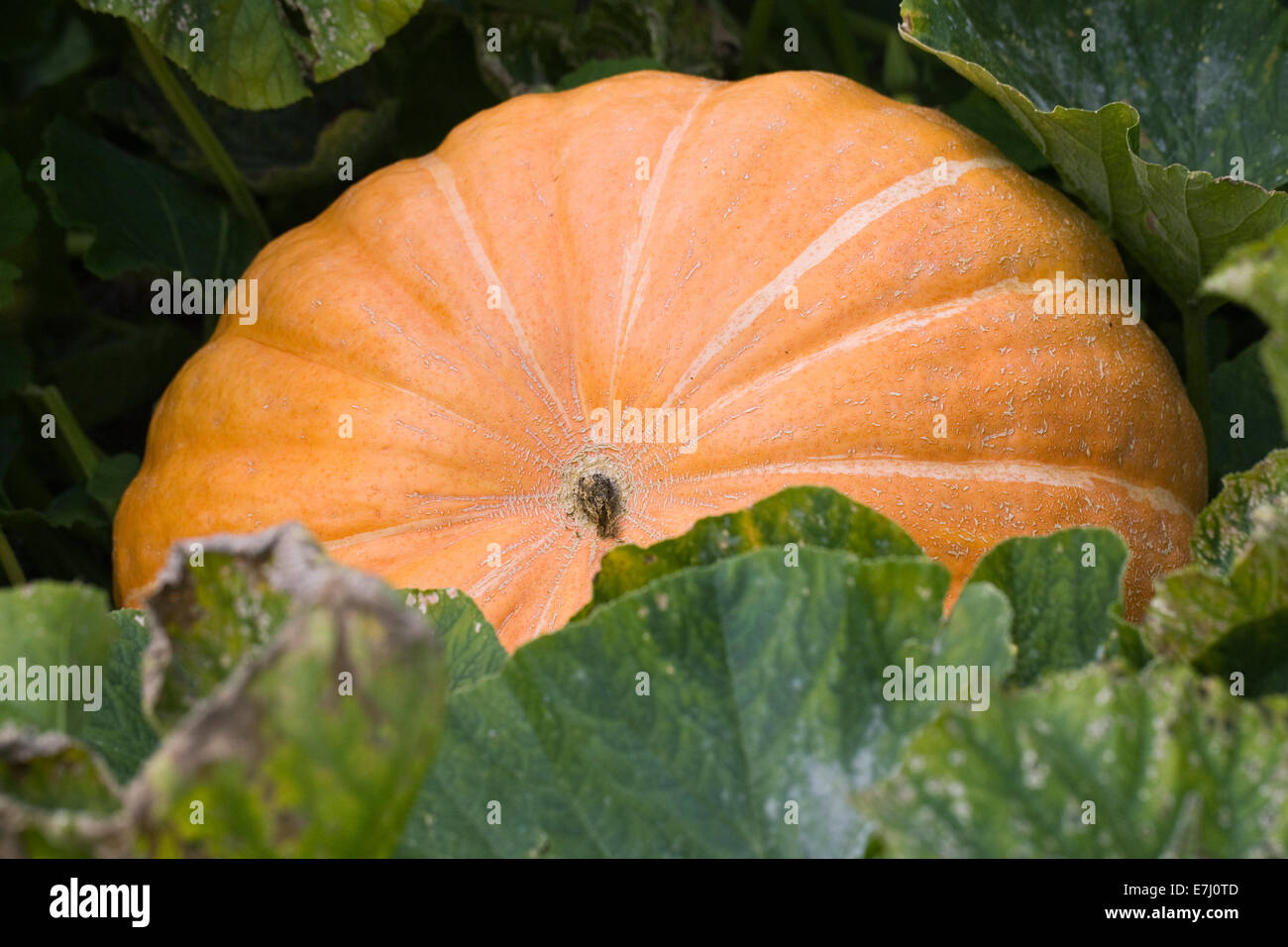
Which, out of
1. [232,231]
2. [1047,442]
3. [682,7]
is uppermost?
[682,7]

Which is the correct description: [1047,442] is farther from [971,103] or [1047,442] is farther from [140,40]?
[140,40]

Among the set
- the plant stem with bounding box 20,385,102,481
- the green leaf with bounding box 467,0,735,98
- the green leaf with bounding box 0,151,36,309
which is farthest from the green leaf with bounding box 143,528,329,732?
the green leaf with bounding box 467,0,735,98

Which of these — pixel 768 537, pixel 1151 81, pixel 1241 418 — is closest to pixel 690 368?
pixel 768 537

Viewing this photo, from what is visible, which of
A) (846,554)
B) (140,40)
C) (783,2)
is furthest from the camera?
(783,2)

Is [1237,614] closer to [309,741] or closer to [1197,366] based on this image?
[309,741]
